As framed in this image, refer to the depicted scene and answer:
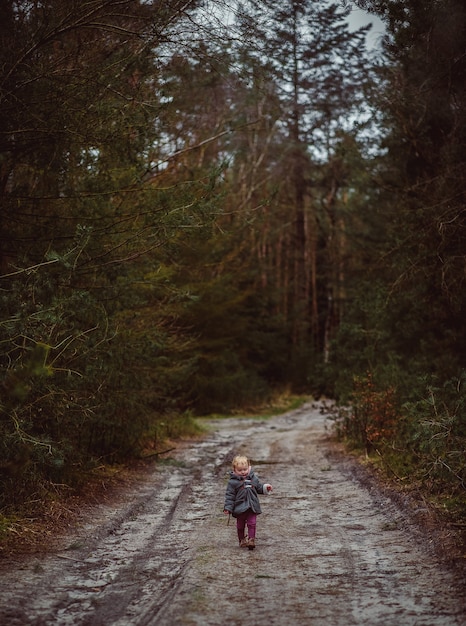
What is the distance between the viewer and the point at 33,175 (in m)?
8.66

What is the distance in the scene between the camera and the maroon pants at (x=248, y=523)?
20.8ft

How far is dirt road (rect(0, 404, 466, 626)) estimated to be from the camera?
4.37 metres

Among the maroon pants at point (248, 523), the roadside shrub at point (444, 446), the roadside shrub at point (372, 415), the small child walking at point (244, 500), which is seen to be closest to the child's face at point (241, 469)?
the small child walking at point (244, 500)

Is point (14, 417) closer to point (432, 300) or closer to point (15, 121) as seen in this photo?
point (15, 121)

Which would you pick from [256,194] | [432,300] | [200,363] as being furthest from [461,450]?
[256,194]

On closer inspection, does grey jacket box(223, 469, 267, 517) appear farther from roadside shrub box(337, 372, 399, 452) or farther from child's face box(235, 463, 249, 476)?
roadside shrub box(337, 372, 399, 452)

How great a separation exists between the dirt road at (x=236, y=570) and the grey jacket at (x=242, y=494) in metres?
0.36

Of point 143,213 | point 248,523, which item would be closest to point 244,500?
point 248,523

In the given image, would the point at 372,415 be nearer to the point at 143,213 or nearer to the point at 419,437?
the point at 419,437

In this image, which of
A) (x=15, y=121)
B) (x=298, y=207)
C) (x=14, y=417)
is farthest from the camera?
(x=298, y=207)

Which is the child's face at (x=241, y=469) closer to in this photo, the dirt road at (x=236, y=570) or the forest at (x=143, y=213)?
the dirt road at (x=236, y=570)

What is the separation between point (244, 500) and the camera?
654 cm

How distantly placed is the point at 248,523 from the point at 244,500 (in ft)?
0.80

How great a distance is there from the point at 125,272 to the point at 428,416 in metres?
4.47
